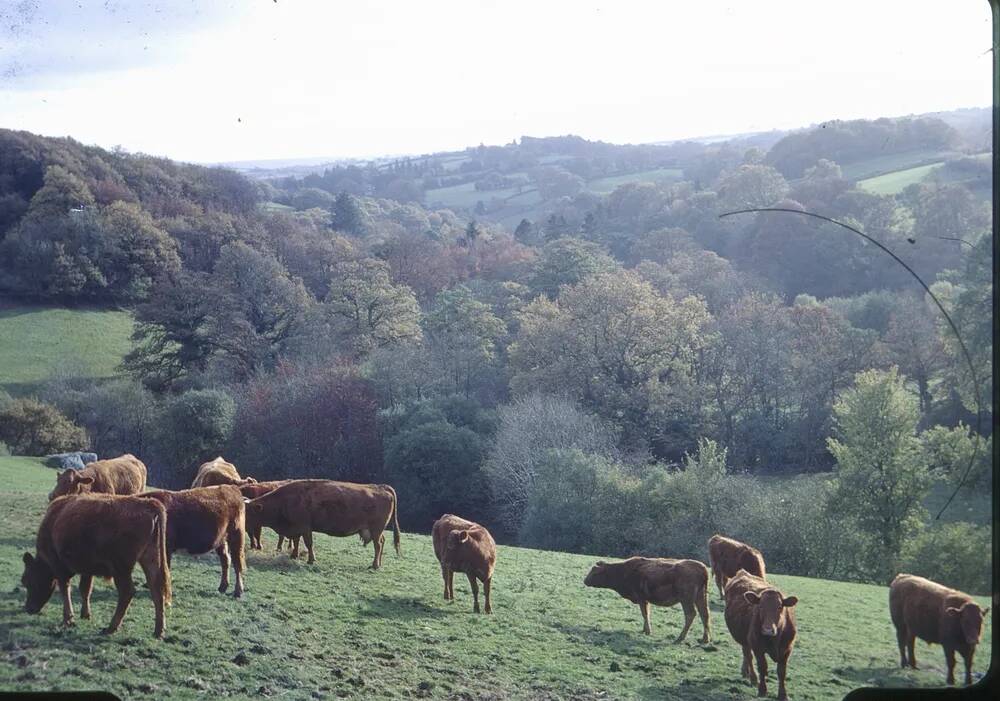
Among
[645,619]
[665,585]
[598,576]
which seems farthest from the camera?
[598,576]

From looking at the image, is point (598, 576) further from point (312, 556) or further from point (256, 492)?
point (256, 492)

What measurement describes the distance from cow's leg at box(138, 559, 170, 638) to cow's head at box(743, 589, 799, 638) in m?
4.87

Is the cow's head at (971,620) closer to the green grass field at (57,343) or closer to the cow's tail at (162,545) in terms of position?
the cow's tail at (162,545)

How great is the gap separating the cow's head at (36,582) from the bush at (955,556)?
9215mm

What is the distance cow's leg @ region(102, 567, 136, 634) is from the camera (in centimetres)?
659

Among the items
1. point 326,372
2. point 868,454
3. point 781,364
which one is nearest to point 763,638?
point 868,454

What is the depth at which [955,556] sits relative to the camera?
11367 mm

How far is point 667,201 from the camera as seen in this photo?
33.5 metres

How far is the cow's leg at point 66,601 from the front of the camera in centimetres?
665

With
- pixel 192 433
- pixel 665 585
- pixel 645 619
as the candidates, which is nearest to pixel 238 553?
pixel 645 619

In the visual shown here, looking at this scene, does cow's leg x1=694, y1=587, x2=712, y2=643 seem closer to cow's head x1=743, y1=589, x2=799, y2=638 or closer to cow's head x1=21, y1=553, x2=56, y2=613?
cow's head x1=743, y1=589, x2=799, y2=638

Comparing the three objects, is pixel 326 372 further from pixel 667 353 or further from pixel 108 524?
pixel 108 524

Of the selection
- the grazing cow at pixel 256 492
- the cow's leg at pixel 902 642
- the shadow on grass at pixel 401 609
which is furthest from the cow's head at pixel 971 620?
the grazing cow at pixel 256 492

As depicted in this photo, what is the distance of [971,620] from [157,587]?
6.61 meters
